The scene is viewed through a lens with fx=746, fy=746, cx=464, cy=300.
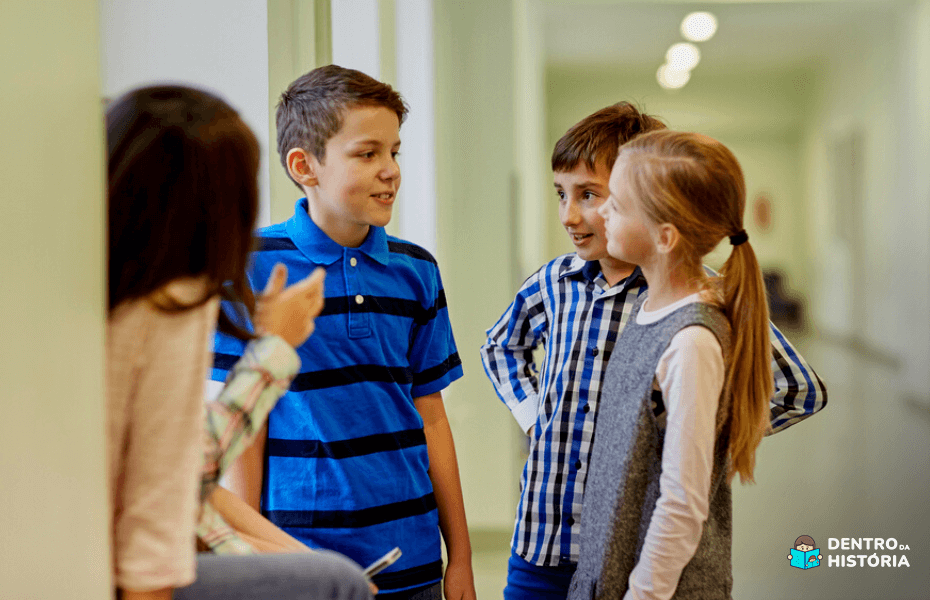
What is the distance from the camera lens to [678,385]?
0.77 meters

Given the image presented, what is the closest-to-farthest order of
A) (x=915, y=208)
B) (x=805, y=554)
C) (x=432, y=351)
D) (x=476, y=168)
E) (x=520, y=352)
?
(x=432, y=351)
(x=520, y=352)
(x=805, y=554)
(x=476, y=168)
(x=915, y=208)

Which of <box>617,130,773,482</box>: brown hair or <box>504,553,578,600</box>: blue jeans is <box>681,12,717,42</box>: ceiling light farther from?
<box>504,553,578,600</box>: blue jeans

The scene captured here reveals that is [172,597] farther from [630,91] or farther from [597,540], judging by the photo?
[630,91]

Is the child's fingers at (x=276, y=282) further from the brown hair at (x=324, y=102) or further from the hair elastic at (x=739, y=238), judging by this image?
the hair elastic at (x=739, y=238)

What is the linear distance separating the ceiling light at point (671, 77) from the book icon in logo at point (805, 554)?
151 centimetres

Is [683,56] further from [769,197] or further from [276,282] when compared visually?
[276,282]

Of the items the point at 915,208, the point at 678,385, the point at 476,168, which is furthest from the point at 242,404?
the point at 915,208

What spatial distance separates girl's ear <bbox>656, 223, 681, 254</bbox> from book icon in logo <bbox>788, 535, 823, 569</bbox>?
181cm

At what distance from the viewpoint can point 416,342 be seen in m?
1.01

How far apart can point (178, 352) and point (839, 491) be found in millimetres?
2544

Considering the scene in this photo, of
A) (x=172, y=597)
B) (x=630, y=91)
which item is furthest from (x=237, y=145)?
(x=630, y=91)

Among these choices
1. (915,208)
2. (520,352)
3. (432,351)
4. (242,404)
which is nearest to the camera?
(242,404)

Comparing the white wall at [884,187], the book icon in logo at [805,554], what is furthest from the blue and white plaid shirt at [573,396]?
the white wall at [884,187]

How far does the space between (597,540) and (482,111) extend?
1780 millimetres
